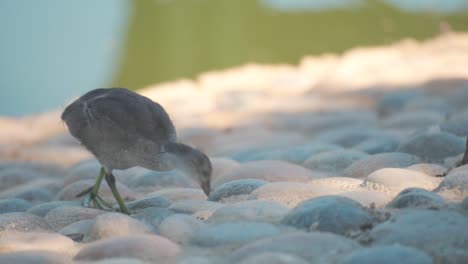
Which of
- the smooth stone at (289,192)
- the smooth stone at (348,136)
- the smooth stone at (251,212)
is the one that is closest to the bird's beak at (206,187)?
the smooth stone at (289,192)

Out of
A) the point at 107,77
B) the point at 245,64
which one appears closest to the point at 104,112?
the point at 107,77

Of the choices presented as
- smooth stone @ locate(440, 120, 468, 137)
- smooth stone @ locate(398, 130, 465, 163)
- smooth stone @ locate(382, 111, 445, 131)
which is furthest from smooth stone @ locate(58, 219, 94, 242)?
smooth stone @ locate(382, 111, 445, 131)

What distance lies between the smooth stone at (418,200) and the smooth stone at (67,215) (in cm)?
97

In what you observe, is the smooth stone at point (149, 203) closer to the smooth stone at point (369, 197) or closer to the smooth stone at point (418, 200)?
the smooth stone at point (369, 197)

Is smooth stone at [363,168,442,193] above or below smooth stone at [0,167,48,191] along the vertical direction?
above

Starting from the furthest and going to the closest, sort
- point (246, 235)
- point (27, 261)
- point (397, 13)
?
1. point (397, 13)
2. point (246, 235)
3. point (27, 261)

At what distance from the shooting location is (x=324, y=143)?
3.75 metres

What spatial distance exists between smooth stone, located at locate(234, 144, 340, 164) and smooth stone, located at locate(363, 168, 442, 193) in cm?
78

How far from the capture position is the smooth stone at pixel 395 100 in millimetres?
4629

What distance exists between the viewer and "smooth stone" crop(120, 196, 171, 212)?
2.71 m

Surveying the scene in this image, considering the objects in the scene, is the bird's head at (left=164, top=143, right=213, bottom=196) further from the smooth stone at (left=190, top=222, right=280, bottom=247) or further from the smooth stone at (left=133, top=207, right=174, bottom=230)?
the smooth stone at (left=190, top=222, right=280, bottom=247)

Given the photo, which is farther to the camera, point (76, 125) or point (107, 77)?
point (107, 77)

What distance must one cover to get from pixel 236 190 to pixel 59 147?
1853 mm

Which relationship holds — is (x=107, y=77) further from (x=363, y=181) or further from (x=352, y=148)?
(x=363, y=181)
